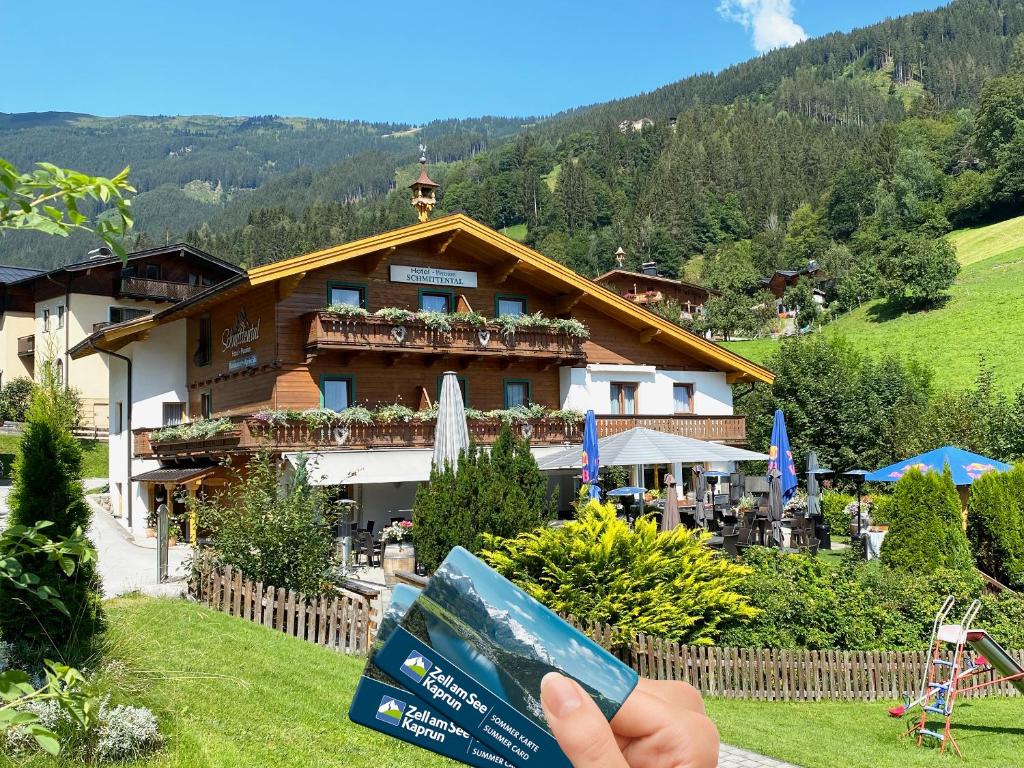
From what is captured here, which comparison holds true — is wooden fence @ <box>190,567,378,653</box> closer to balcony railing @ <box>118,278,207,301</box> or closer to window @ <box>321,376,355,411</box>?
window @ <box>321,376,355,411</box>

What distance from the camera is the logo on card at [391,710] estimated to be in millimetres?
1963

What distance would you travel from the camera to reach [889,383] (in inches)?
1388

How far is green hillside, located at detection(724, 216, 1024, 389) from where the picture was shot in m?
44.2

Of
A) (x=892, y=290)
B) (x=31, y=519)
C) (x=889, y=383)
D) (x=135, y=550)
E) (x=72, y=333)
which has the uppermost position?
(x=892, y=290)

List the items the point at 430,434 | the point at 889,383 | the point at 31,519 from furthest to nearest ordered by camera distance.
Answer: the point at 889,383 < the point at 430,434 < the point at 31,519

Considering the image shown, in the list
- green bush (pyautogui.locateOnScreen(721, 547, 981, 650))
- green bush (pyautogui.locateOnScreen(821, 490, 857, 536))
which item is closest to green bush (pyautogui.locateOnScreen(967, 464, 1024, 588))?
green bush (pyautogui.locateOnScreen(721, 547, 981, 650))

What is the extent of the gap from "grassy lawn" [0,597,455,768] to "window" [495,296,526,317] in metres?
17.6

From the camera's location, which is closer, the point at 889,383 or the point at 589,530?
the point at 589,530

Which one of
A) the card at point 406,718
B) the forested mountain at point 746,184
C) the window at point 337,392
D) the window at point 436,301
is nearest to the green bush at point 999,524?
the window at point 436,301

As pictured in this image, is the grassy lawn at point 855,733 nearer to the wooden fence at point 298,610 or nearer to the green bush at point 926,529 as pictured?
the green bush at point 926,529

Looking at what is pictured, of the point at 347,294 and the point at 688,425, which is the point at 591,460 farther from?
the point at 688,425

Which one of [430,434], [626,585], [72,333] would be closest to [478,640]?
[626,585]

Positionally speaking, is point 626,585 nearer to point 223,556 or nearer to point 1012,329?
point 223,556

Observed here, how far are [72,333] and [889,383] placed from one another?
1372 inches
